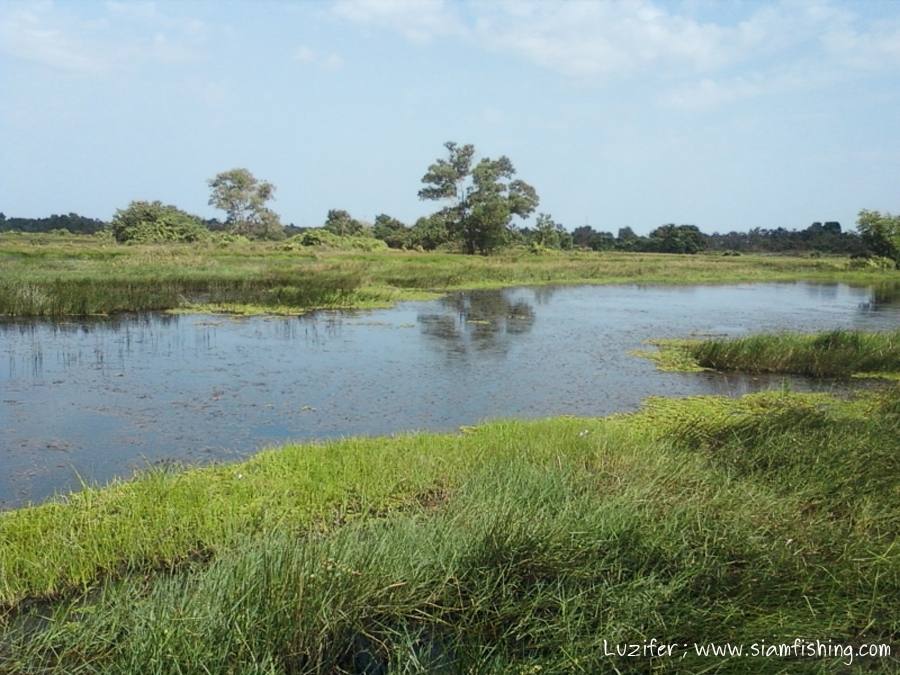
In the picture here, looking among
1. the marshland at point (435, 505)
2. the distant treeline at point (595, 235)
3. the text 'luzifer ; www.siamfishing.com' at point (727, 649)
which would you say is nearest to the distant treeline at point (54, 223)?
the distant treeline at point (595, 235)

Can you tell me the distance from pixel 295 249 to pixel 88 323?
70.3ft

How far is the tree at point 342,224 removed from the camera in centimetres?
5406

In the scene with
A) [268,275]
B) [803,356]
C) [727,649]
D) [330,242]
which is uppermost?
[330,242]

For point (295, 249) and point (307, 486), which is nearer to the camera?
point (307, 486)

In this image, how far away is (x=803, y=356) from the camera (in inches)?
438

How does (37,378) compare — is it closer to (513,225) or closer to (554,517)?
(554,517)

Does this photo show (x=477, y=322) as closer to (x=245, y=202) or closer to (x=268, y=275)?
(x=268, y=275)

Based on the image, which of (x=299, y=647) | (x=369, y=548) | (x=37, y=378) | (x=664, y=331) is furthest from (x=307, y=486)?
(x=664, y=331)

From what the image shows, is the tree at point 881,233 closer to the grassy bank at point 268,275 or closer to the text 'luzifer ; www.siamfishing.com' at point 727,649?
the grassy bank at point 268,275

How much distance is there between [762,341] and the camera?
1169 centimetres

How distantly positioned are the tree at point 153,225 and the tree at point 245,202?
11.0 meters

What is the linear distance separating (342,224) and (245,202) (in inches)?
313

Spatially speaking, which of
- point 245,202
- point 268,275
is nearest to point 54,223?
point 245,202

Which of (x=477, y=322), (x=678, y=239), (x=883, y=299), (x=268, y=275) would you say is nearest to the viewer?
(x=477, y=322)
